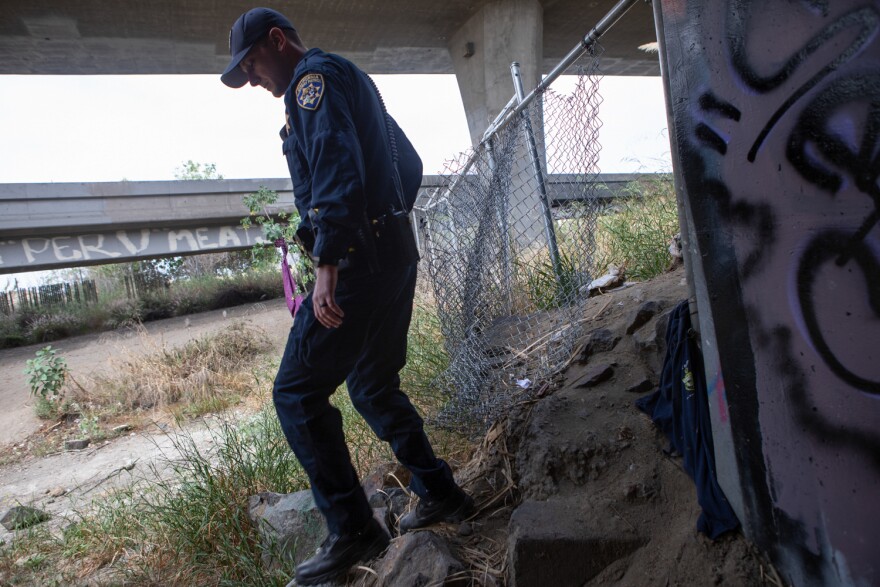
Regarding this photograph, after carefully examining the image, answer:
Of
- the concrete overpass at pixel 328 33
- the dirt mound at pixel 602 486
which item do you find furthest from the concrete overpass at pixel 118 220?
the dirt mound at pixel 602 486

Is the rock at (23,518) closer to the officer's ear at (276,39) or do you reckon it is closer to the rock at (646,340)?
the officer's ear at (276,39)

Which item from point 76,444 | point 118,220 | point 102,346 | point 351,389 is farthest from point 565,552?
point 118,220

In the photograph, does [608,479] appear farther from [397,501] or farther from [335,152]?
[335,152]

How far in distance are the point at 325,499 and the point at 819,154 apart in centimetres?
207

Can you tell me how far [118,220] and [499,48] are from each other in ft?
32.9

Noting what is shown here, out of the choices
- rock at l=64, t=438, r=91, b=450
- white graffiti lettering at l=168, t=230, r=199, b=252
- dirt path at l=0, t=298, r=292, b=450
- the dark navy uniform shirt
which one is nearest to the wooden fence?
dirt path at l=0, t=298, r=292, b=450

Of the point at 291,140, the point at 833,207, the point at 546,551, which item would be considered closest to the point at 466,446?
the point at 546,551

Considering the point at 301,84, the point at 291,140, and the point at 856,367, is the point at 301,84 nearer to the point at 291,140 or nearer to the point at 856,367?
the point at 291,140

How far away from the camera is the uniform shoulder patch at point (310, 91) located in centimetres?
208

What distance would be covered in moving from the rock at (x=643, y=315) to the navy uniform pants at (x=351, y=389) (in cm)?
124

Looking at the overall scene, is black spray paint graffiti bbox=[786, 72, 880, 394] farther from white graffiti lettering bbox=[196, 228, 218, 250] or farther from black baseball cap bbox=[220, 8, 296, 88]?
white graffiti lettering bbox=[196, 228, 218, 250]

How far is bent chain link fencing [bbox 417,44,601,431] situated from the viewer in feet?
9.78

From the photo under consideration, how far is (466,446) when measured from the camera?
3146mm

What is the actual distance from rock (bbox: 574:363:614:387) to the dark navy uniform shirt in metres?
1.27
